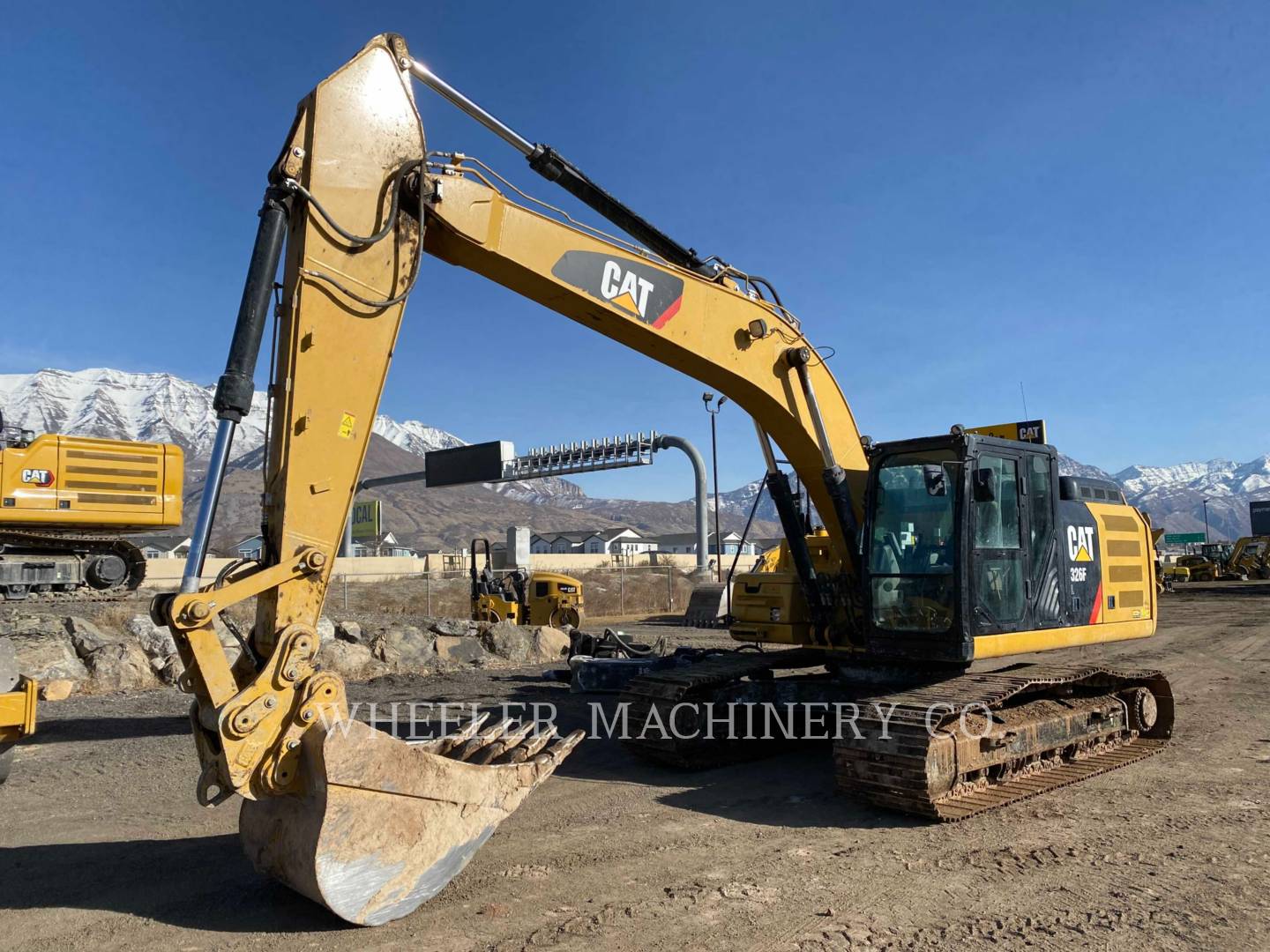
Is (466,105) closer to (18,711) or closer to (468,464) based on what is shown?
(18,711)

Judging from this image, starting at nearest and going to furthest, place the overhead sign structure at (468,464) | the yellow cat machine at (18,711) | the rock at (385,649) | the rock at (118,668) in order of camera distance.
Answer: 1. the yellow cat machine at (18,711)
2. the rock at (118,668)
3. the rock at (385,649)
4. the overhead sign structure at (468,464)

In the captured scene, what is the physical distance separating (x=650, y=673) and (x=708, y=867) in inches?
118

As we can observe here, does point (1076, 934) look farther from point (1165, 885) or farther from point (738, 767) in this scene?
point (738, 767)

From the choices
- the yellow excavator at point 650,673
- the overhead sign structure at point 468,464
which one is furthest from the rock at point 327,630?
the overhead sign structure at point 468,464

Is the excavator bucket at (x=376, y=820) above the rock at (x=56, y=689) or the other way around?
above

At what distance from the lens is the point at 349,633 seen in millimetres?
14297

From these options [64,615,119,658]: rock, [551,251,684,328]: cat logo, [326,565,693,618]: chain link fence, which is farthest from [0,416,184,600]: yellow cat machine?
[551,251,684,328]: cat logo

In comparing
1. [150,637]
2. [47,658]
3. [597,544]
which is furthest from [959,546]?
[597,544]

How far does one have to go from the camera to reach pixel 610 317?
6262mm

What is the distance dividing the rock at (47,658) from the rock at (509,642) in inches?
235

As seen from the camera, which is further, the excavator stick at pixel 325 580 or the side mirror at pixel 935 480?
the side mirror at pixel 935 480

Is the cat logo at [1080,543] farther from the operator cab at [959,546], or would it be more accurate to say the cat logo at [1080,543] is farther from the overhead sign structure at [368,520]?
the overhead sign structure at [368,520]

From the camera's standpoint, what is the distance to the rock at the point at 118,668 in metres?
11.8

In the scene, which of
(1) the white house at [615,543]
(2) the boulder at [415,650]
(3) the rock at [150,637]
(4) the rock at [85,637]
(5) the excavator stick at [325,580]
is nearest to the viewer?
(5) the excavator stick at [325,580]
